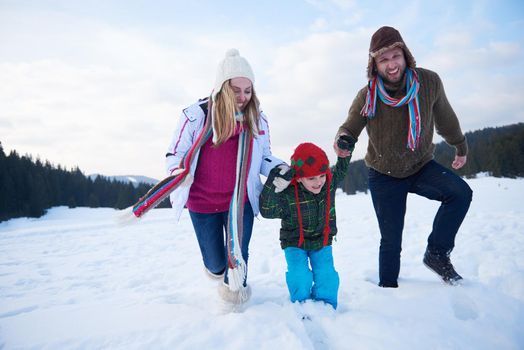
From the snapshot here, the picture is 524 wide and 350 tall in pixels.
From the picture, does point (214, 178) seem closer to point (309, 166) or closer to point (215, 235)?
point (215, 235)

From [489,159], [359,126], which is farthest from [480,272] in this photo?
[489,159]

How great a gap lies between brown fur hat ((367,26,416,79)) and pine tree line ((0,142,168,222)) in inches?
1553

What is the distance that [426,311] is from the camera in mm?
2049

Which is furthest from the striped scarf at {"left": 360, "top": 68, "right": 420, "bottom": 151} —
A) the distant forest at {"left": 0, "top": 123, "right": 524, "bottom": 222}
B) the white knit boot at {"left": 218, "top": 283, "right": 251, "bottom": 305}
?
the distant forest at {"left": 0, "top": 123, "right": 524, "bottom": 222}

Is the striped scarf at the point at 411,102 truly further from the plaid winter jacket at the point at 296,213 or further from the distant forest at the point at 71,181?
the distant forest at the point at 71,181

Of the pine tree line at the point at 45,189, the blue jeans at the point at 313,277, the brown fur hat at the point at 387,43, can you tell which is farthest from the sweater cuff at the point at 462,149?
the pine tree line at the point at 45,189

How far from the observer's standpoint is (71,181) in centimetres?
4575

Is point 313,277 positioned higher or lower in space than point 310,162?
lower

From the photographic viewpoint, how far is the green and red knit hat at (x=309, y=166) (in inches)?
96.0

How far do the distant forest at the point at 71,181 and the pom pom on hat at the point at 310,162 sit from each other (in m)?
25.1

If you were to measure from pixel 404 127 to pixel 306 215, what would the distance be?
43.6 inches

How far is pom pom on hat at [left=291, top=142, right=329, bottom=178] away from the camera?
7.99ft

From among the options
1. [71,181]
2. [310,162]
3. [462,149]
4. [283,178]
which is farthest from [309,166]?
[71,181]

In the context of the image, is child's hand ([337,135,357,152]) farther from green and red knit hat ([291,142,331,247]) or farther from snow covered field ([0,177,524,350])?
snow covered field ([0,177,524,350])
